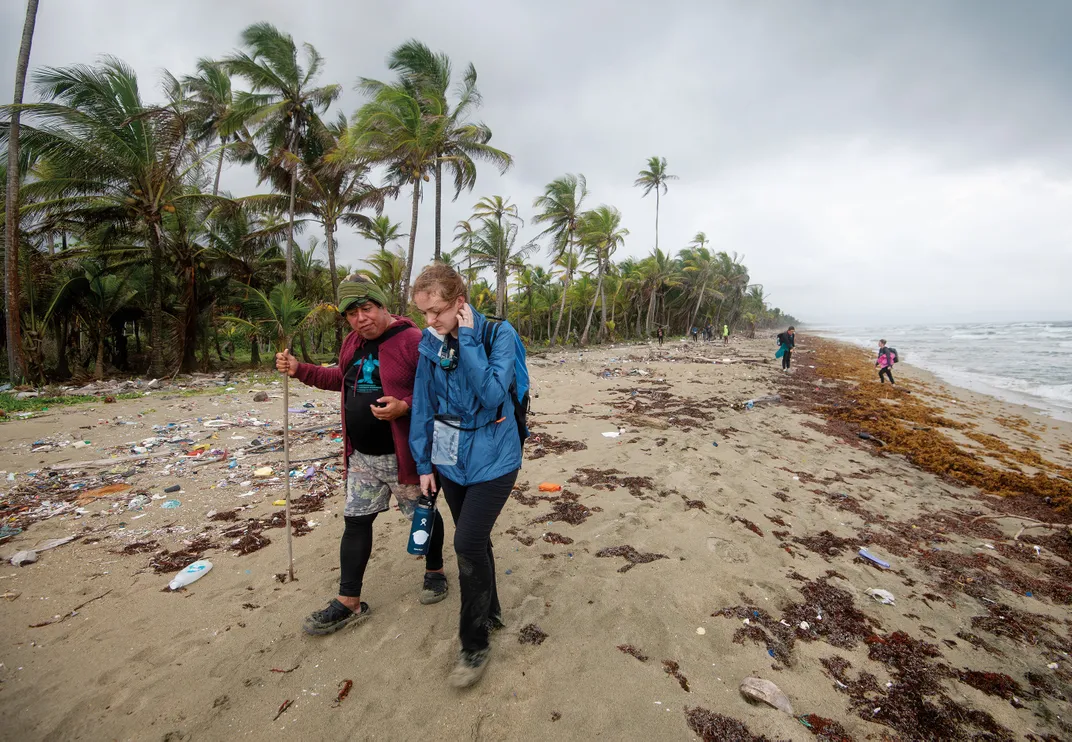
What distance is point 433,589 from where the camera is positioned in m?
2.59

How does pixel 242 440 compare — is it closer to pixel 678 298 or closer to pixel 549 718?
pixel 549 718

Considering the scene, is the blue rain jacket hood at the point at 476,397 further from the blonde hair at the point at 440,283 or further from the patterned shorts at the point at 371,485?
the patterned shorts at the point at 371,485

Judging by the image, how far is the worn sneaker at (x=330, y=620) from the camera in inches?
89.9

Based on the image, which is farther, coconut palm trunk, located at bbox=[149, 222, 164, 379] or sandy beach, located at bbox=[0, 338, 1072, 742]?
coconut palm trunk, located at bbox=[149, 222, 164, 379]

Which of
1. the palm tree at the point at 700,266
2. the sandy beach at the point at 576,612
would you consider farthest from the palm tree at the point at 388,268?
the palm tree at the point at 700,266

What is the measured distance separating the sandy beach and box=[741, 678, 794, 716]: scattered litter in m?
0.04

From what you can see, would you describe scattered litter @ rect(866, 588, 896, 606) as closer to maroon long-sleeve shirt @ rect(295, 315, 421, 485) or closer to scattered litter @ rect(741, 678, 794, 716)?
scattered litter @ rect(741, 678, 794, 716)

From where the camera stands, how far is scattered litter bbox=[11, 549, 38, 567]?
2.96 meters

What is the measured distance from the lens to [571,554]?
3.13 metres

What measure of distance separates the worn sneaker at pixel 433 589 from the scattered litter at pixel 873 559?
319cm

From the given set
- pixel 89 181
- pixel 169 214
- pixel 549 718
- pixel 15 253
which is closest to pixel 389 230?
pixel 169 214

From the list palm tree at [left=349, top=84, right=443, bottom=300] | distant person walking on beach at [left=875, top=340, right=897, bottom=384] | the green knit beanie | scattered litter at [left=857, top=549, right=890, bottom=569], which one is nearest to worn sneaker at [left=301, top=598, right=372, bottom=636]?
the green knit beanie

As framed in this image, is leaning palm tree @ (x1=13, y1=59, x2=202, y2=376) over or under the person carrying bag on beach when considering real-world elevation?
over

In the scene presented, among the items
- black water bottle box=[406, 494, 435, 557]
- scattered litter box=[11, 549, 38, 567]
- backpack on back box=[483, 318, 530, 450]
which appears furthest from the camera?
scattered litter box=[11, 549, 38, 567]
